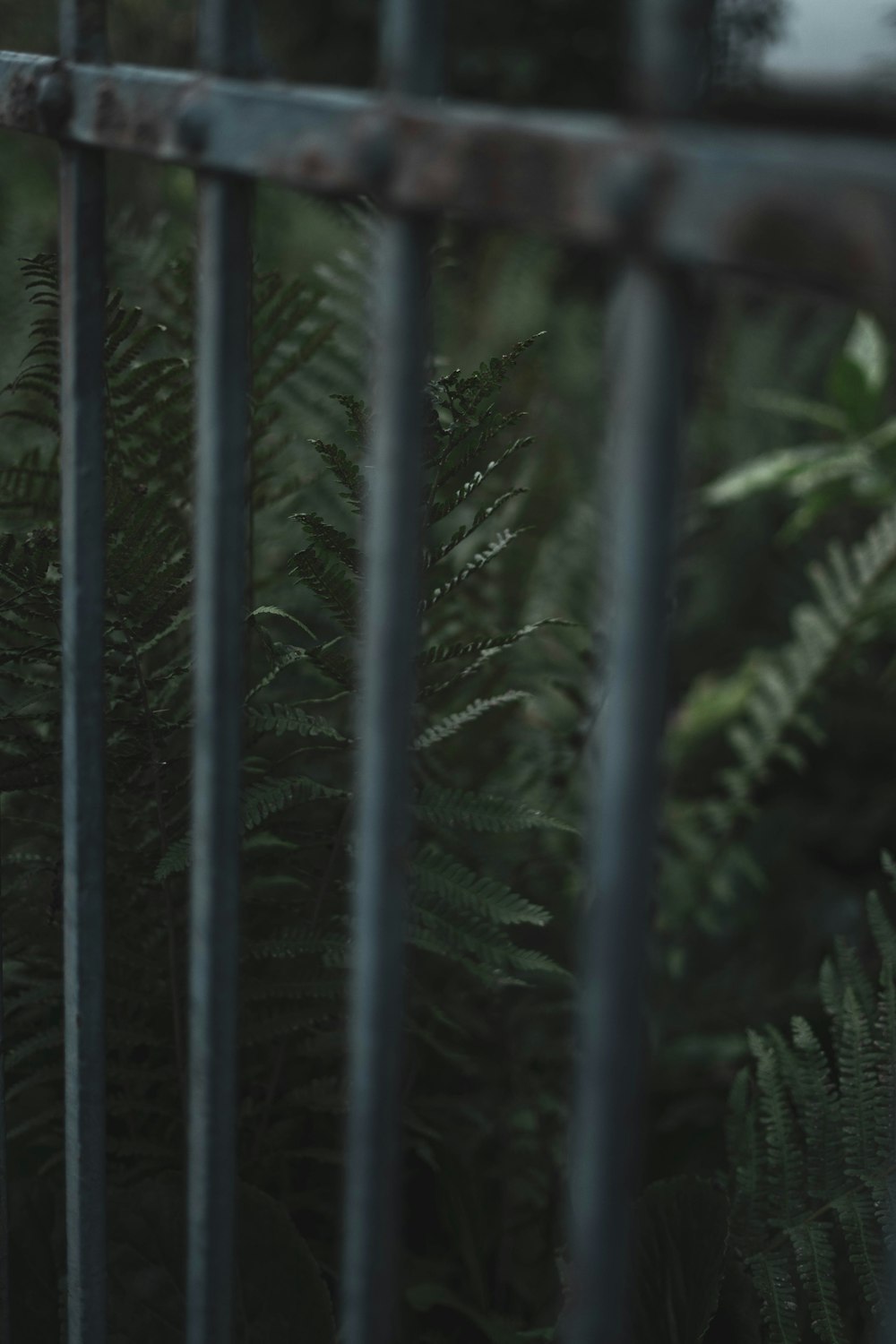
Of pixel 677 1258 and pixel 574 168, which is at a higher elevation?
pixel 574 168

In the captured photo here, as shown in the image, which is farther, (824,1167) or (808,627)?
(808,627)

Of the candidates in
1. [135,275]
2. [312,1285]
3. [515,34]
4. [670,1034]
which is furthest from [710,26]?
[515,34]

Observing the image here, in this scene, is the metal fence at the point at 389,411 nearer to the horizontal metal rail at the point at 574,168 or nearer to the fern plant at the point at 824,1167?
the horizontal metal rail at the point at 574,168

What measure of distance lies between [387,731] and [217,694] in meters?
0.12

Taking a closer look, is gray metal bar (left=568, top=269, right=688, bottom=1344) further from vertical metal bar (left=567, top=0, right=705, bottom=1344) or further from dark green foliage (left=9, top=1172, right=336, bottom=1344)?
dark green foliage (left=9, top=1172, right=336, bottom=1344)

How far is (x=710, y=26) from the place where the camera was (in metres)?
0.46

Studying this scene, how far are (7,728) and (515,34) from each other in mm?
4666

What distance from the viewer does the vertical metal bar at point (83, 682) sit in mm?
685

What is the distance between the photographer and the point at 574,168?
0.45 meters

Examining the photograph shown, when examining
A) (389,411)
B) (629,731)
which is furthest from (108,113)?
(629,731)

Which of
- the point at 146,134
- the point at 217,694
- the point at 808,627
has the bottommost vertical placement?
the point at 217,694

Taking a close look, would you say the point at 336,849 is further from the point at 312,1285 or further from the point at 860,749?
the point at 860,749

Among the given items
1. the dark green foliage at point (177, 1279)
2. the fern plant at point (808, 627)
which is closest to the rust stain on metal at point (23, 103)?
the dark green foliage at point (177, 1279)

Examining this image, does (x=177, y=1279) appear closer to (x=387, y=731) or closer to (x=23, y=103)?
(x=387, y=731)
